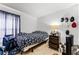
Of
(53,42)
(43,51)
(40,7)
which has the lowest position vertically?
(43,51)

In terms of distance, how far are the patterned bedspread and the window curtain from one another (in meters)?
0.12

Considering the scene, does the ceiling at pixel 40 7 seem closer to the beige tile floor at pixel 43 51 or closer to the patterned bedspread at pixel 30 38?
the patterned bedspread at pixel 30 38

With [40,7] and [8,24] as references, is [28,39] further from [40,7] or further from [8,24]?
[40,7]

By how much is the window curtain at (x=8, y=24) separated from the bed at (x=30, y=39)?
0.12 m

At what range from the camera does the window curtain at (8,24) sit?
1976mm

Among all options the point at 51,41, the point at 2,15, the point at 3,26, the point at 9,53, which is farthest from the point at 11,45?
the point at 51,41

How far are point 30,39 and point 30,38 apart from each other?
2cm

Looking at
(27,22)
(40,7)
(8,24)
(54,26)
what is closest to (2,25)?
(8,24)

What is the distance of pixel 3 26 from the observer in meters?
2.00

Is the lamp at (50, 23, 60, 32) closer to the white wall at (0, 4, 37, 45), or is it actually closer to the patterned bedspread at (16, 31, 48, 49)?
the patterned bedspread at (16, 31, 48, 49)

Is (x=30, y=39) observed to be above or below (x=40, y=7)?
below

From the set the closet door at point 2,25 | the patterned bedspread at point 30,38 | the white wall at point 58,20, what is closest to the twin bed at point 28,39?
the patterned bedspread at point 30,38

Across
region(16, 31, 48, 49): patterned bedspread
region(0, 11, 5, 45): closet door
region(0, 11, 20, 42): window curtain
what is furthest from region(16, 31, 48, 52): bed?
region(0, 11, 5, 45): closet door

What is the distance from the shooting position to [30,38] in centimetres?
204
